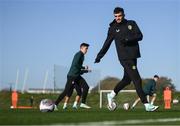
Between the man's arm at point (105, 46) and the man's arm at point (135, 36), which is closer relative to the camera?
the man's arm at point (135, 36)

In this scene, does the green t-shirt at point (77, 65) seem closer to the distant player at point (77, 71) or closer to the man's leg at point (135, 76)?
the distant player at point (77, 71)

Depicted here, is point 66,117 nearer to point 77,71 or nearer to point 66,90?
point 66,90

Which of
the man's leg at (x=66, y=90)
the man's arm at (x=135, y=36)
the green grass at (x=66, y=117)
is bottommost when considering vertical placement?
the green grass at (x=66, y=117)

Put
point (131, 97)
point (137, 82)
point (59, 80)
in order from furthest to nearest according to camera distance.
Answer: point (59, 80) → point (131, 97) → point (137, 82)

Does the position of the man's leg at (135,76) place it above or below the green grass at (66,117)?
above

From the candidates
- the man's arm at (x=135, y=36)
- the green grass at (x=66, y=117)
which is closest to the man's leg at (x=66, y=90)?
the man's arm at (x=135, y=36)

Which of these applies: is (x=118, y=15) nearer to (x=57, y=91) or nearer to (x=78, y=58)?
(x=78, y=58)

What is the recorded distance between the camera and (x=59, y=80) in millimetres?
32156

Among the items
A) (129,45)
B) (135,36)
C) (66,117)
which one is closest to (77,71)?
(129,45)

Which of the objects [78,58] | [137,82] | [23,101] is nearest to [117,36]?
[137,82]

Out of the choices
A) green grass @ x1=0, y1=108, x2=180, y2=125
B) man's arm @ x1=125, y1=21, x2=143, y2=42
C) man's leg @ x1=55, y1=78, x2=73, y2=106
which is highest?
man's arm @ x1=125, y1=21, x2=143, y2=42

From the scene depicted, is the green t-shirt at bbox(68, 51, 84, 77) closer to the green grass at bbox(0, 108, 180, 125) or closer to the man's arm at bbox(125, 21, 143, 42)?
the man's arm at bbox(125, 21, 143, 42)

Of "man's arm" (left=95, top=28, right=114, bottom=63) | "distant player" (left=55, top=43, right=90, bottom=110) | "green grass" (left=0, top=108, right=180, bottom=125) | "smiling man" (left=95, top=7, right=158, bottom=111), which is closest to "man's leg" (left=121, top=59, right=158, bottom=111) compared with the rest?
"smiling man" (left=95, top=7, right=158, bottom=111)

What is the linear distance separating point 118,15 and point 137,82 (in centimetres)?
140
